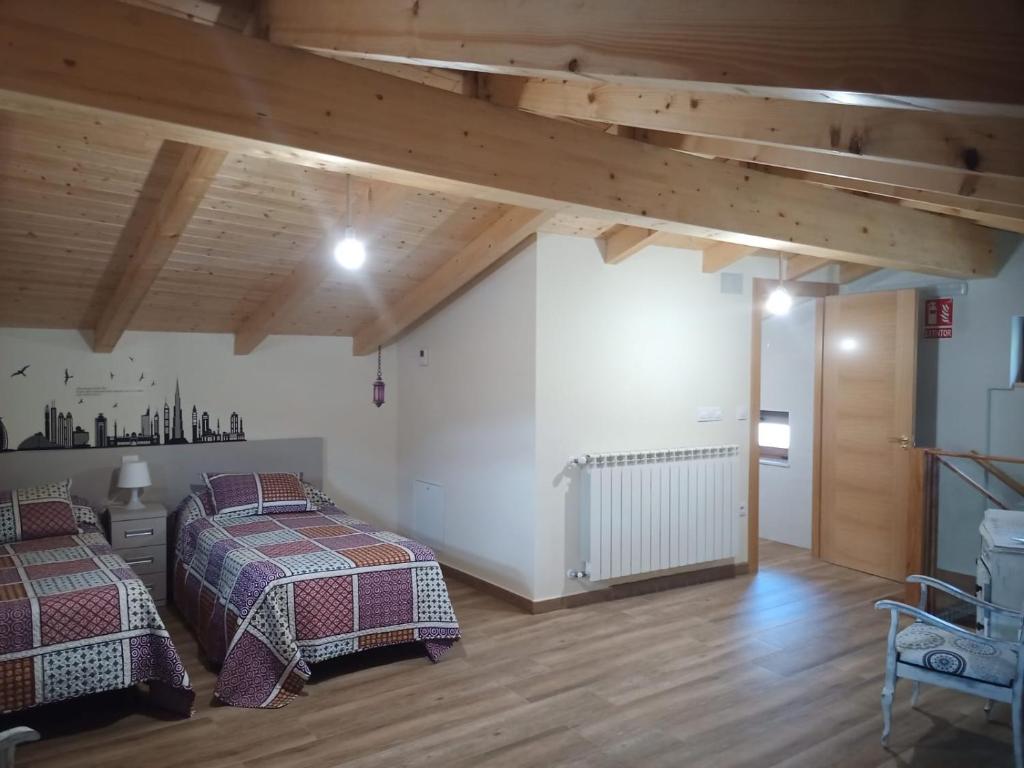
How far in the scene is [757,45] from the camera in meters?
1.40

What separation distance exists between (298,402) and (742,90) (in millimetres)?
4795

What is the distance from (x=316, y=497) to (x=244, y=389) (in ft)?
3.15

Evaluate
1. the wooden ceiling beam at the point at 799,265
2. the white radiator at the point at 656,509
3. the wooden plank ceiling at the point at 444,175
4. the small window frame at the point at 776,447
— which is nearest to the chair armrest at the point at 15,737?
the wooden plank ceiling at the point at 444,175

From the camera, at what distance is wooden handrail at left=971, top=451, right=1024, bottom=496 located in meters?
4.84

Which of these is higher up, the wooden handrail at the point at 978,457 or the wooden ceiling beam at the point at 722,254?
the wooden ceiling beam at the point at 722,254

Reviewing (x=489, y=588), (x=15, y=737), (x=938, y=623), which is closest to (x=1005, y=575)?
(x=938, y=623)

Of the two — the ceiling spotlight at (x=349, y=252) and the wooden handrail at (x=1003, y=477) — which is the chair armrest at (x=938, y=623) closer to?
the wooden handrail at (x=1003, y=477)

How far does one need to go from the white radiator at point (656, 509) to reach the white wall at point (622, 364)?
0.45 ft

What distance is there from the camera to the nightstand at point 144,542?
Answer: 462cm

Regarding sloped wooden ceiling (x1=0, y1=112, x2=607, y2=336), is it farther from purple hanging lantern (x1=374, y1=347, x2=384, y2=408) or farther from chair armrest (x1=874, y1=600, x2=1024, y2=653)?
chair armrest (x1=874, y1=600, x2=1024, y2=653)

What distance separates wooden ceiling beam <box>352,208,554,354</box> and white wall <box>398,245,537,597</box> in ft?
0.73

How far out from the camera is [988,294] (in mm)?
5090

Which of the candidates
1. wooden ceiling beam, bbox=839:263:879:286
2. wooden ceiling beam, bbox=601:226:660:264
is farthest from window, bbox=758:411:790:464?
wooden ceiling beam, bbox=601:226:660:264

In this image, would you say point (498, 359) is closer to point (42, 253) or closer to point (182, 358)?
point (182, 358)
